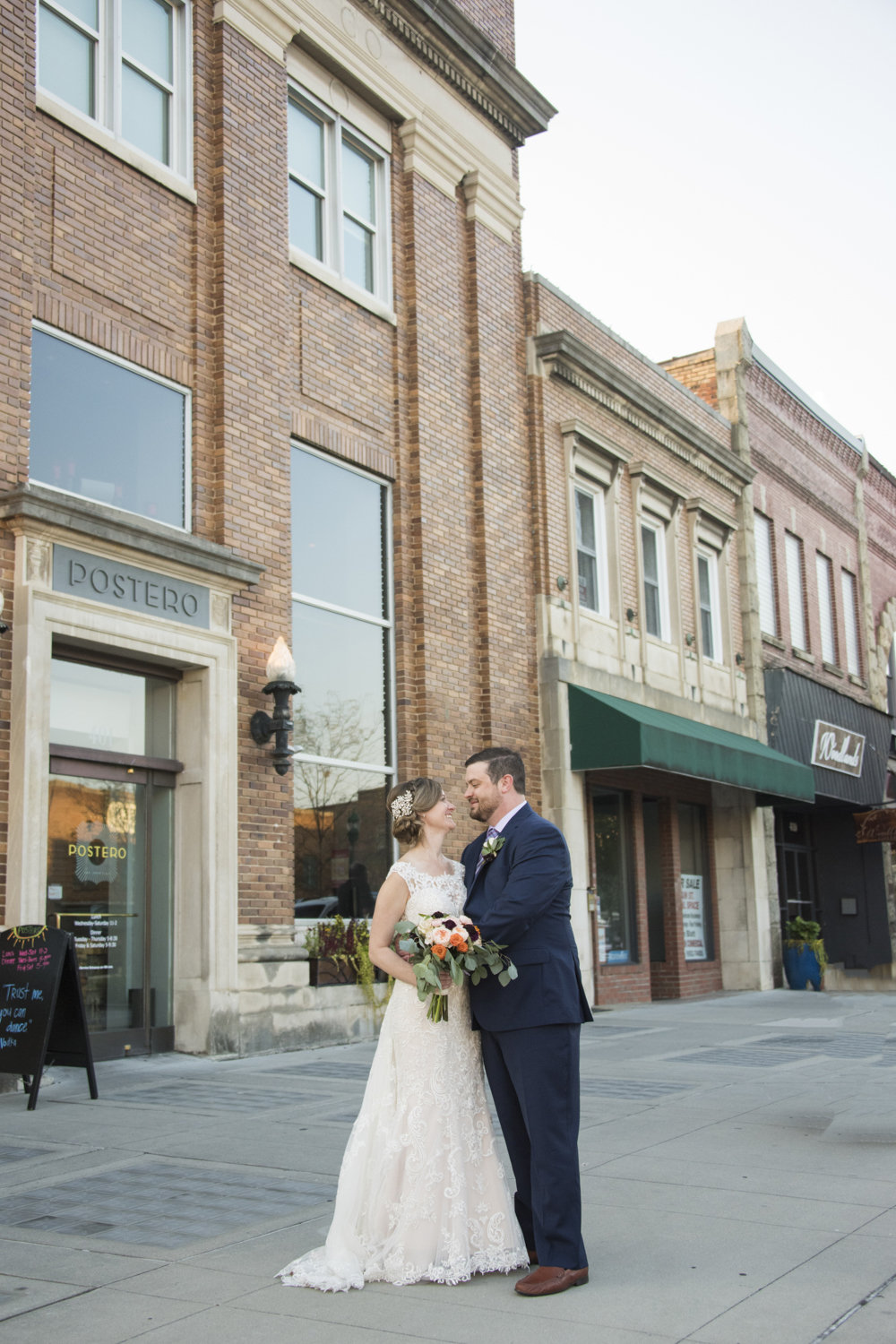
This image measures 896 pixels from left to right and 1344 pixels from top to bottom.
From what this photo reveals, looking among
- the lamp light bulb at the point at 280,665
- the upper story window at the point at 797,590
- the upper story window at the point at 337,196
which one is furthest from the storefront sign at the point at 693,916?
the upper story window at the point at 337,196

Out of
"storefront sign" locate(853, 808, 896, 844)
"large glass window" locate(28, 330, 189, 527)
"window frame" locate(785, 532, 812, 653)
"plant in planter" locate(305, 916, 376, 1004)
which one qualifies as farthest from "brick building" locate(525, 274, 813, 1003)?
"large glass window" locate(28, 330, 189, 527)


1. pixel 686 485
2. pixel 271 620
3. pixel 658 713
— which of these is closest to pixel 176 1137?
pixel 271 620

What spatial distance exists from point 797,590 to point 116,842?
1650 cm

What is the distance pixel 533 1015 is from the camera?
4508 millimetres

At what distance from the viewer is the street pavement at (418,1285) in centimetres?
396

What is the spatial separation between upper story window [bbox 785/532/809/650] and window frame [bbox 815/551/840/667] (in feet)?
2.83

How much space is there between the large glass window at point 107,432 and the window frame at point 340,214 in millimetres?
2600

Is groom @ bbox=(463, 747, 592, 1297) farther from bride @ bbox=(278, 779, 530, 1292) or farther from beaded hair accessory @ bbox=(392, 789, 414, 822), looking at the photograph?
beaded hair accessory @ bbox=(392, 789, 414, 822)

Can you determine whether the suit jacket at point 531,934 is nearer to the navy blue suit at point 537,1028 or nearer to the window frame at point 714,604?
the navy blue suit at point 537,1028

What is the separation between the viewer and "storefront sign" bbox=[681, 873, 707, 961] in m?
19.1

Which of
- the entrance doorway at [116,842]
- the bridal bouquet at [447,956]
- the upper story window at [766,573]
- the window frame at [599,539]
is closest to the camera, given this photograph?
the bridal bouquet at [447,956]

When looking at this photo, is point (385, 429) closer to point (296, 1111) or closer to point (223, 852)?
point (223, 852)

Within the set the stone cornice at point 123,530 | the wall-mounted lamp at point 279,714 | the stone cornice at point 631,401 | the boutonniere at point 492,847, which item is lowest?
the boutonniere at point 492,847

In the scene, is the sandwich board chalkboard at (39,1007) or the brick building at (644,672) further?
the brick building at (644,672)
